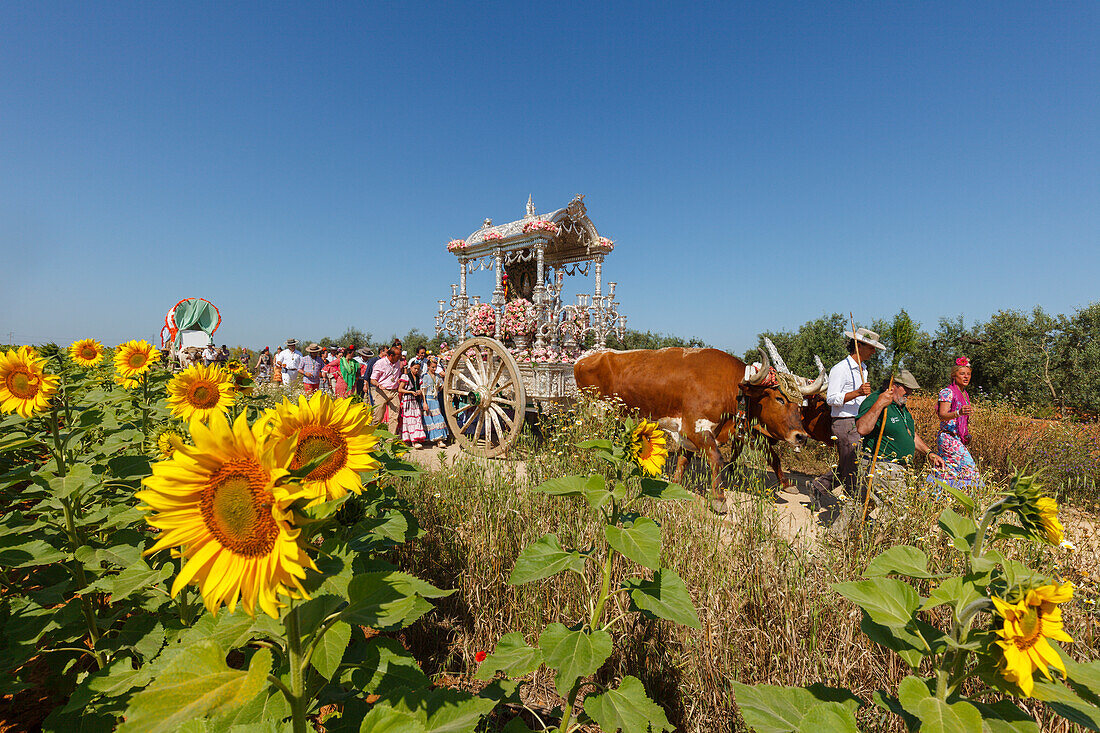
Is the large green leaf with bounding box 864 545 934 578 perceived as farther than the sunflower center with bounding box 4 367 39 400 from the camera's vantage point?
No

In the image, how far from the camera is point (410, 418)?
→ 8.64 metres

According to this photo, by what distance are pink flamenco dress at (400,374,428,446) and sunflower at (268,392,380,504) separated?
7667 millimetres

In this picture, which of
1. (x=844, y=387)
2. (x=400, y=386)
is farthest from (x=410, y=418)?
(x=844, y=387)

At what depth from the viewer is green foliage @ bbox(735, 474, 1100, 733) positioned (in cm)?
90

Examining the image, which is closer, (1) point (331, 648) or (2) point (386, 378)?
(1) point (331, 648)

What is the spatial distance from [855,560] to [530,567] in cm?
225

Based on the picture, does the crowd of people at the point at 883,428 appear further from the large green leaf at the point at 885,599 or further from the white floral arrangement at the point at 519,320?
the white floral arrangement at the point at 519,320

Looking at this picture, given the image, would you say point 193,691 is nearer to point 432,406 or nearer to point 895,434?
point 895,434

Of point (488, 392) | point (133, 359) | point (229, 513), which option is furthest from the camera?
point (488, 392)

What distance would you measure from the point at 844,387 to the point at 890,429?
65cm

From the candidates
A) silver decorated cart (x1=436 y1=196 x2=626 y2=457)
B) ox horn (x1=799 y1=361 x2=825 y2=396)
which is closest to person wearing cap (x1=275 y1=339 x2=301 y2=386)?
silver decorated cart (x1=436 y1=196 x2=626 y2=457)

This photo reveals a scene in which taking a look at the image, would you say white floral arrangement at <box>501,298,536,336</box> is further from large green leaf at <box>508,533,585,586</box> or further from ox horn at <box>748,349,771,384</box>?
large green leaf at <box>508,533,585,586</box>

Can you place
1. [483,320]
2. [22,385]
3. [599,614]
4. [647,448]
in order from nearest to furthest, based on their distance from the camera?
[599,614] → [647,448] → [22,385] → [483,320]

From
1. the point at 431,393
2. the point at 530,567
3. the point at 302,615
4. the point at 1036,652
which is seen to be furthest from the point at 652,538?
the point at 431,393
